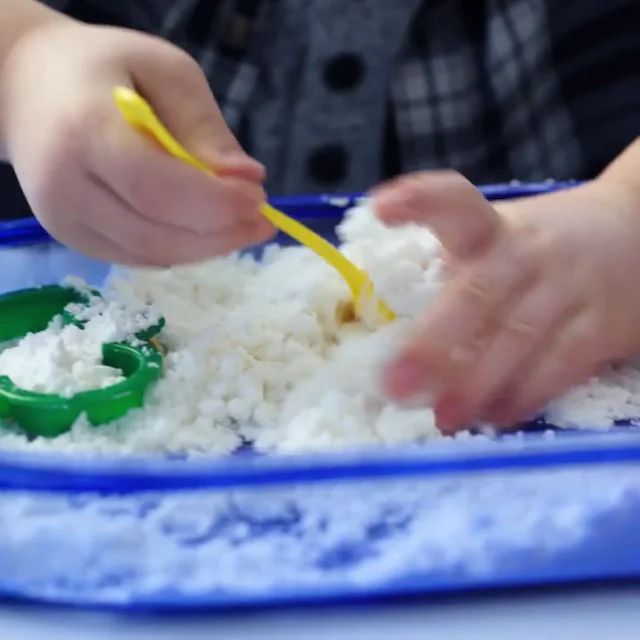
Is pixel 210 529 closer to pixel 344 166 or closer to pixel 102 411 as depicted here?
pixel 102 411

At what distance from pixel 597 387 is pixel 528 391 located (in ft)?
0.10

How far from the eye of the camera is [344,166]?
1.96ft

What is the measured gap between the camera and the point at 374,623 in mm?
267

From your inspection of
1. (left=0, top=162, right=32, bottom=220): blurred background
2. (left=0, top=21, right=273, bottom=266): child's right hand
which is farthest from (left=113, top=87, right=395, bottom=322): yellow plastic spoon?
(left=0, top=162, right=32, bottom=220): blurred background

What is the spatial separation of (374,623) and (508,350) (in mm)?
119

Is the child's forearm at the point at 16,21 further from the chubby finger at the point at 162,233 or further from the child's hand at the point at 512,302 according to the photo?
the child's hand at the point at 512,302

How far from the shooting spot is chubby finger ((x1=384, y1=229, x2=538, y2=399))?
1.05 feet

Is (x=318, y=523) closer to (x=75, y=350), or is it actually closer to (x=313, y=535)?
(x=313, y=535)

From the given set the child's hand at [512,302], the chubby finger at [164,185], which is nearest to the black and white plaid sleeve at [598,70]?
the child's hand at [512,302]

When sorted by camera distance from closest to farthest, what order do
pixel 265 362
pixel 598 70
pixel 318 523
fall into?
1. pixel 318 523
2. pixel 265 362
3. pixel 598 70

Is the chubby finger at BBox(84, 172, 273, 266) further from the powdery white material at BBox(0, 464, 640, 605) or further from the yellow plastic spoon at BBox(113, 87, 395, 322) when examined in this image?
the powdery white material at BBox(0, 464, 640, 605)

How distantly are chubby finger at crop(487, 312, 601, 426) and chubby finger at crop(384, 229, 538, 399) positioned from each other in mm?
20

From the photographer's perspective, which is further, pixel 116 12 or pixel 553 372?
pixel 116 12

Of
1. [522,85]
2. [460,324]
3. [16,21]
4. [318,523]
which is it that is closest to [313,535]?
[318,523]
